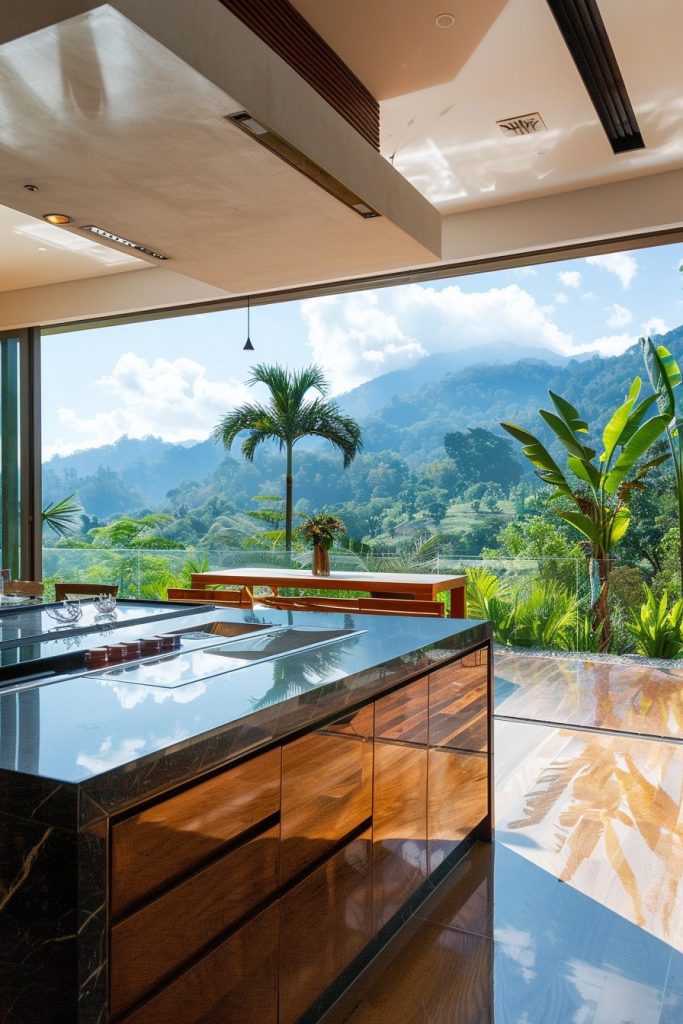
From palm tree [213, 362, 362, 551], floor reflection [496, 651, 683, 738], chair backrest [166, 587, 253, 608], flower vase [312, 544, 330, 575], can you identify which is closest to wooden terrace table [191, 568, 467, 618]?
flower vase [312, 544, 330, 575]

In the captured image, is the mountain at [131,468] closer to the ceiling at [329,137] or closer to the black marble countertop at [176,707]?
the ceiling at [329,137]

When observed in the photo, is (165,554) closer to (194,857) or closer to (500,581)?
(500,581)

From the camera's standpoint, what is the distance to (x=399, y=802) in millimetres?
2193

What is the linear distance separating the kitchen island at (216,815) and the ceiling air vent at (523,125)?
321 centimetres

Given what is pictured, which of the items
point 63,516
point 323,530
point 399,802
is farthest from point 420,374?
point 399,802

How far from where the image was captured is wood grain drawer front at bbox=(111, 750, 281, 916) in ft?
4.12

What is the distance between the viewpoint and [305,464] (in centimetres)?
723

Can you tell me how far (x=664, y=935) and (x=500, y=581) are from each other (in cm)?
337

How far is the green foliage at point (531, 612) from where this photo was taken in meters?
5.36

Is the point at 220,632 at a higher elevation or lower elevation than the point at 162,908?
higher

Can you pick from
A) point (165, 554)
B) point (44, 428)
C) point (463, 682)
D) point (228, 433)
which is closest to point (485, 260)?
point (228, 433)

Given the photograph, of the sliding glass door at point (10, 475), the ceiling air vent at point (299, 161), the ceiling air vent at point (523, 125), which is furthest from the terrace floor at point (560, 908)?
the sliding glass door at point (10, 475)

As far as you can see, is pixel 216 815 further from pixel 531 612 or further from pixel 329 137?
pixel 531 612

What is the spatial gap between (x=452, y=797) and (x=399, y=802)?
457mm
